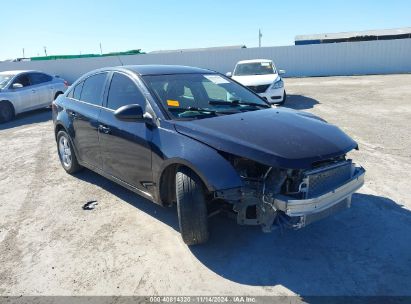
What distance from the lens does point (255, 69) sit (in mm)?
12812

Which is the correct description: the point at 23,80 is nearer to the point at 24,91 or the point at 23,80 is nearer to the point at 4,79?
the point at 24,91

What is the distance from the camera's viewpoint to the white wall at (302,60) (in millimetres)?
25625

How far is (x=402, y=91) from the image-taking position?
15.1 meters

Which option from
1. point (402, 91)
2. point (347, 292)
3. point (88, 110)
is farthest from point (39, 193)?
point (402, 91)

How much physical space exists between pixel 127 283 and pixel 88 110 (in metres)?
2.63

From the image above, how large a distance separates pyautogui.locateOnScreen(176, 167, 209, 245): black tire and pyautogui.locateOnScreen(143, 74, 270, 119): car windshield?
72 centimetres

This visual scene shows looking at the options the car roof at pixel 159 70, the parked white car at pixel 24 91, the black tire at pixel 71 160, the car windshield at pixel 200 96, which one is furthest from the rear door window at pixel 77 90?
the parked white car at pixel 24 91

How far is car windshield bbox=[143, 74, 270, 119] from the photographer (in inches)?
155

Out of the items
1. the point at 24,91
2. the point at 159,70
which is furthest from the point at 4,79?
the point at 159,70

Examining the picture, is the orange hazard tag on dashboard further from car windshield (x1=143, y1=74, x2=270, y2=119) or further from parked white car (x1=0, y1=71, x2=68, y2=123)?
parked white car (x1=0, y1=71, x2=68, y2=123)

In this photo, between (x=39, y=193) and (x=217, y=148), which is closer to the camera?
(x=217, y=148)

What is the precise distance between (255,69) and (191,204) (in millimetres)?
10215

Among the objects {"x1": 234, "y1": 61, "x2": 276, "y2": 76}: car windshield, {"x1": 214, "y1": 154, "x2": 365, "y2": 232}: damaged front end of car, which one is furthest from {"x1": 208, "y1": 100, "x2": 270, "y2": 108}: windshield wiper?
{"x1": 234, "y1": 61, "x2": 276, "y2": 76}: car windshield

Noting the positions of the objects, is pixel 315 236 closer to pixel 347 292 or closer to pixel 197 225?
pixel 347 292
